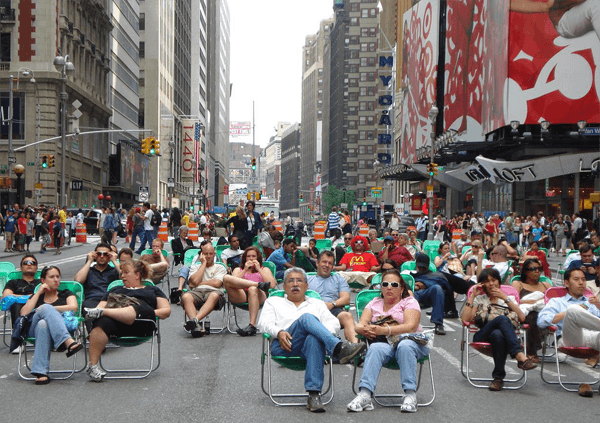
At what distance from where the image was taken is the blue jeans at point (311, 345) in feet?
24.8

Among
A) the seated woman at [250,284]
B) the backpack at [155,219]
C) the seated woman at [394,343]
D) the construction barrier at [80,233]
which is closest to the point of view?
the seated woman at [394,343]

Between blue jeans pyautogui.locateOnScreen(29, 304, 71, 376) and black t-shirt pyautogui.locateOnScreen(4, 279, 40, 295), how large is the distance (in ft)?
5.55

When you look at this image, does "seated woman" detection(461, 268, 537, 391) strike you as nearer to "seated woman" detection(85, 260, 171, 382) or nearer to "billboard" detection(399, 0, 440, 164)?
"seated woman" detection(85, 260, 171, 382)

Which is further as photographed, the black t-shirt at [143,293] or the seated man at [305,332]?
the black t-shirt at [143,293]

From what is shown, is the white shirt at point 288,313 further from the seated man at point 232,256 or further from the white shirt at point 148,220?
the white shirt at point 148,220

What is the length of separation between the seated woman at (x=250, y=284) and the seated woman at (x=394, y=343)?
375 cm

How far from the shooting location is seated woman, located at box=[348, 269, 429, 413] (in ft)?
24.6

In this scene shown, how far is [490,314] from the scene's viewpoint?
354 inches

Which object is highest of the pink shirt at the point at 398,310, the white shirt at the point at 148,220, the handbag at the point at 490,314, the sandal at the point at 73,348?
the white shirt at the point at 148,220

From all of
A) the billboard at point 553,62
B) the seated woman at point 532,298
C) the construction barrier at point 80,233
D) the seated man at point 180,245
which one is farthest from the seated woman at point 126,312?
the billboard at point 553,62

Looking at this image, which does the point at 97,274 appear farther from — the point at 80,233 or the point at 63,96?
the point at 80,233

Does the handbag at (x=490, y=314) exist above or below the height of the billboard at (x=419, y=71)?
below

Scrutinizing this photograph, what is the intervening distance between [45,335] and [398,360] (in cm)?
352

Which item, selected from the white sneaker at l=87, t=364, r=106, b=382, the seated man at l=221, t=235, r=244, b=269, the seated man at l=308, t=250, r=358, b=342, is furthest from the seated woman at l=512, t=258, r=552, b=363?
the seated man at l=221, t=235, r=244, b=269
